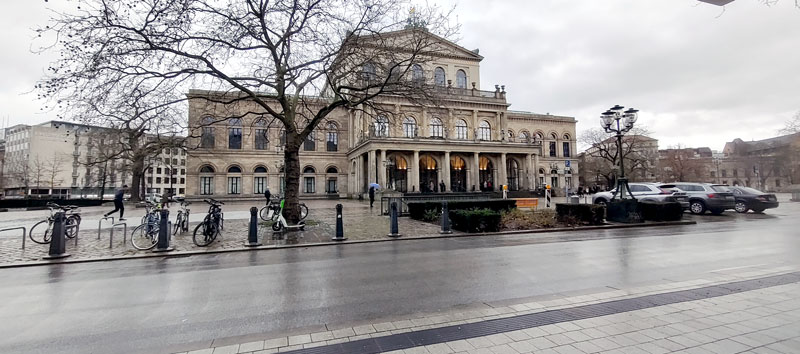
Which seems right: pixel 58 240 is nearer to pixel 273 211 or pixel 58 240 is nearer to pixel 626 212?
pixel 273 211

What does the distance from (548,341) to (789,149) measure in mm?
72047

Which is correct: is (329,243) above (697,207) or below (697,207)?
below

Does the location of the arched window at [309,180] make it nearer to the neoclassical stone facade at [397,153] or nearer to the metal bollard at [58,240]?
the neoclassical stone facade at [397,153]

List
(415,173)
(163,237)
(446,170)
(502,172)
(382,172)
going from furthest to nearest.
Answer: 1. (502,172)
2. (446,170)
3. (415,173)
4. (382,172)
5. (163,237)

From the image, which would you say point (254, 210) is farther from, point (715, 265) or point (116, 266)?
point (715, 265)

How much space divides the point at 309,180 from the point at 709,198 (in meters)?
40.1

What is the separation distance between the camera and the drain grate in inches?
128

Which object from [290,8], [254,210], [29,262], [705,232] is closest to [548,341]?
[254,210]

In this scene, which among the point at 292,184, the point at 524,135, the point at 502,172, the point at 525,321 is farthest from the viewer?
the point at 524,135

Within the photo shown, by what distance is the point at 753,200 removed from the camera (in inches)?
715

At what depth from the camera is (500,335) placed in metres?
3.44

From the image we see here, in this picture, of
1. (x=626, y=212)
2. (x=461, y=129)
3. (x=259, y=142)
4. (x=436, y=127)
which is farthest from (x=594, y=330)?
(x=259, y=142)

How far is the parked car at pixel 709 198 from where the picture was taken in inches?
688

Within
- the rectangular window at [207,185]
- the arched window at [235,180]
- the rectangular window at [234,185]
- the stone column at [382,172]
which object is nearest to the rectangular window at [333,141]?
the arched window at [235,180]
